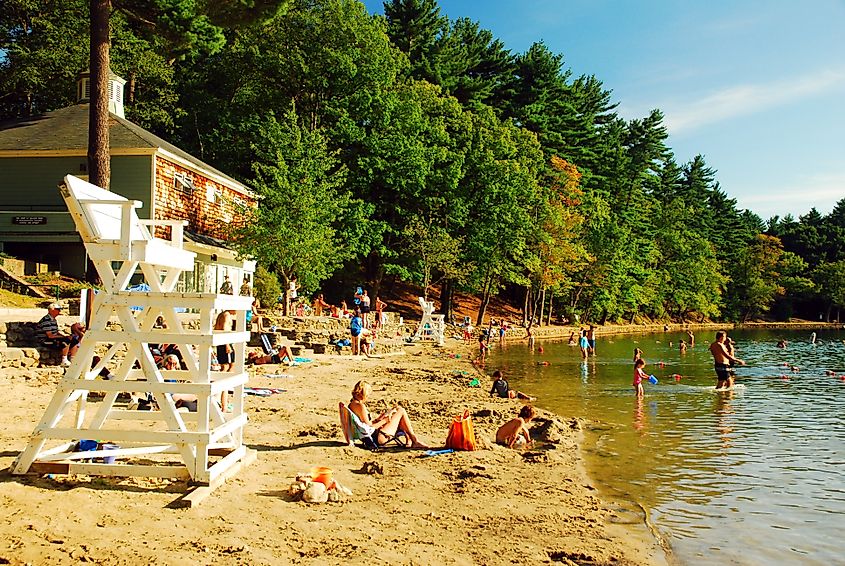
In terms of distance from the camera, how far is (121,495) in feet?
21.6

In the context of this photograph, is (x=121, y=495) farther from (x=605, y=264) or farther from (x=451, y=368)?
(x=605, y=264)

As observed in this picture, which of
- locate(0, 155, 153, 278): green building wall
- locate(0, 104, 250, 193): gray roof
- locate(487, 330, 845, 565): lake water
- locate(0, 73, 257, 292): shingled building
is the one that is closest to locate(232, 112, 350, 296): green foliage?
locate(0, 73, 257, 292): shingled building

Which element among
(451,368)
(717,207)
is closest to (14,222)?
(451,368)

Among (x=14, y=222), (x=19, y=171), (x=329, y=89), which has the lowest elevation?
(x=14, y=222)

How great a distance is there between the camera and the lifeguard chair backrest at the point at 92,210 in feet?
21.1

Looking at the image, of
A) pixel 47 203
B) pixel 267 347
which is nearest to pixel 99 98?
pixel 47 203

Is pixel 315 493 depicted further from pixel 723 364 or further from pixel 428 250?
pixel 428 250

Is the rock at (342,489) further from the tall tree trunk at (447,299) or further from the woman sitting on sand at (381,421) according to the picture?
the tall tree trunk at (447,299)

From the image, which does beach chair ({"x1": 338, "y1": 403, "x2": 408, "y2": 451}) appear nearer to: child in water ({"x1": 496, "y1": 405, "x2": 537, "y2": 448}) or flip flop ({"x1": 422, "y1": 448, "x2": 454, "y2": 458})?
flip flop ({"x1": 422, "y1": 448, "x2": 454, "y2": 458})

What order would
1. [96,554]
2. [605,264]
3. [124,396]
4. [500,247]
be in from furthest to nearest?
[605,264] → [500,247] → [124,396] → [96,554]

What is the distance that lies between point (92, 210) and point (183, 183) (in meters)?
25.0

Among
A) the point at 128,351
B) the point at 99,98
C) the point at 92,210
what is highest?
the point at 99,98

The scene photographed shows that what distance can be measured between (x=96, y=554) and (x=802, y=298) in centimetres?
10775

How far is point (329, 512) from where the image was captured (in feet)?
22.8
